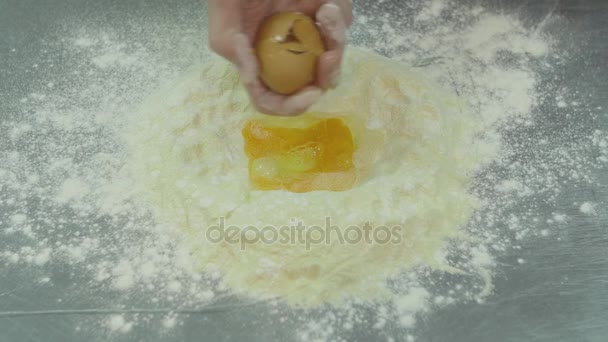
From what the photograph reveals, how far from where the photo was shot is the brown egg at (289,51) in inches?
48.7

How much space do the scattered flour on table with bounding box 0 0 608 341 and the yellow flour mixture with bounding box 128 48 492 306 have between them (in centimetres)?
4

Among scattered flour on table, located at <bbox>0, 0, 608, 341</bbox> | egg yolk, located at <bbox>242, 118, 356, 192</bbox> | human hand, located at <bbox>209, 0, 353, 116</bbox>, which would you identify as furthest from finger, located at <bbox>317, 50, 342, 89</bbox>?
scattered flour on table, located at <bbox>0, 0, 608, 341</bbox>

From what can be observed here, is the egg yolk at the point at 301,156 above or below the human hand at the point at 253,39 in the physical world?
below

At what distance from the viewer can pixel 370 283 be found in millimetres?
1168

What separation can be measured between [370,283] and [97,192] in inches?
25.2

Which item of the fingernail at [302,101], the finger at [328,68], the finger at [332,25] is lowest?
the fingernail at [302,101]

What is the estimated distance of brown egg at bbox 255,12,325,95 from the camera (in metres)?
1.24

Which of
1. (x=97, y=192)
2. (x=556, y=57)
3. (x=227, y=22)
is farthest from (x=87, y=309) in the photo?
(x=556, y=57)

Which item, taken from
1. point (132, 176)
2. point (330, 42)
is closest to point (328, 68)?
point (330, 42)

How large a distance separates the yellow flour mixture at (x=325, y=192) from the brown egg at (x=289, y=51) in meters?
0.21

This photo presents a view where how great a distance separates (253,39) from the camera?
1.32 m

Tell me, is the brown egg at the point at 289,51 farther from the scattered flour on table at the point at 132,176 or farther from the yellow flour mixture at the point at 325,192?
the scattered flour on table at the point at 132,176

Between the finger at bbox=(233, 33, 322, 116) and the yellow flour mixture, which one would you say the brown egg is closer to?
the finger at bbox=(233, 33, 322, 116)

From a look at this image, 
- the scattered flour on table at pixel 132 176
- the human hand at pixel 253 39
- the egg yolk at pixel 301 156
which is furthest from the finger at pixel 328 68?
the scattered flour on table at pixel 132 176
